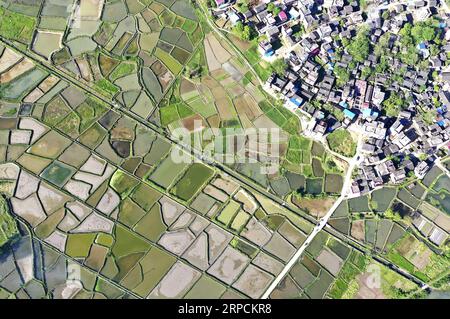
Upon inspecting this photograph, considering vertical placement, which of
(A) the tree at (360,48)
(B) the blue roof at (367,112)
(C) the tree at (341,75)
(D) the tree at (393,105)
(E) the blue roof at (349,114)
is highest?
(A) the tree at (360,48)

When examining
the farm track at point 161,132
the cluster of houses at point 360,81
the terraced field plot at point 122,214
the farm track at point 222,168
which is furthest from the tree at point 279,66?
the terraced field plot at point 122,214

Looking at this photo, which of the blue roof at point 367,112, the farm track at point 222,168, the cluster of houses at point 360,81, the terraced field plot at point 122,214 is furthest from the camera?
the blue roof at point 367,112

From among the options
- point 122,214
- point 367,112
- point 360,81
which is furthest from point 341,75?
point 122,214

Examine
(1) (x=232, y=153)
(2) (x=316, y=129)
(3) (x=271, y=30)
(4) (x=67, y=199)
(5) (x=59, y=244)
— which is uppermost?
(3) (x=271, y=30)

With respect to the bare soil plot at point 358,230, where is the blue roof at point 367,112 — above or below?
above

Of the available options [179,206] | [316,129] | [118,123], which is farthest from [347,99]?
[118,123]

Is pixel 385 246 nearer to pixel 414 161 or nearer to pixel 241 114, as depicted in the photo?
pixel 414 161

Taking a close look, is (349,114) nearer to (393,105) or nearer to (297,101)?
→ (393,105)

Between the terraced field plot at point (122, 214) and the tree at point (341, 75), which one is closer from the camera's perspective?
the terraced field plot at point (122, 214)

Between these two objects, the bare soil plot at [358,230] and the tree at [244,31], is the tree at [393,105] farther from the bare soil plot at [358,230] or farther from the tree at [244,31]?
the tree at [244,31]

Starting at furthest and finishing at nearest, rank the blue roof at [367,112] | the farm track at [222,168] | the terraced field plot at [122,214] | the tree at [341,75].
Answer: the tree at [341,75]
the blue roof at [367,112]
the farm track at [222,168]
the terraced field plot at [122,214]
